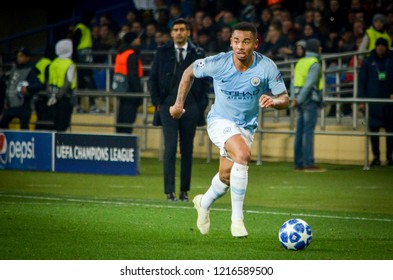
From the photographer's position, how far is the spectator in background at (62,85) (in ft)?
72.2

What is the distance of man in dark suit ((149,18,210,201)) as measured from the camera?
1468 cm

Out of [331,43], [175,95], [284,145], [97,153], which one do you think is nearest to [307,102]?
[284,145]

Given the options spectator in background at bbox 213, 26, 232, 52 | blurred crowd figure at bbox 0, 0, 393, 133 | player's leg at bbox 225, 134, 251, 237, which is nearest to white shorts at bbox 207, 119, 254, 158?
player's leg at bbox 225, 134, 251, 237

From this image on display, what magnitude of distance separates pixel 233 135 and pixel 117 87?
1160 centimetres

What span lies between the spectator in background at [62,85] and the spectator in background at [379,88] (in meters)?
5.39

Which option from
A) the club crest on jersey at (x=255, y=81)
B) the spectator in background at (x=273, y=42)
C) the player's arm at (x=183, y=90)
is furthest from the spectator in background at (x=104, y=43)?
the club crest on jersey at (x=255, y=81)

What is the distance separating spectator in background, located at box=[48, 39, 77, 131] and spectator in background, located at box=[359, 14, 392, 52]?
5.58 meters

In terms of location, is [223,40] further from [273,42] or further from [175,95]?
[175,95]

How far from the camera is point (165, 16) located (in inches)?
1108

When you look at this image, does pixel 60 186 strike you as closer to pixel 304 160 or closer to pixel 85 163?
pixel 85 163

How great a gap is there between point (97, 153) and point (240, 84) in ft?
26.1

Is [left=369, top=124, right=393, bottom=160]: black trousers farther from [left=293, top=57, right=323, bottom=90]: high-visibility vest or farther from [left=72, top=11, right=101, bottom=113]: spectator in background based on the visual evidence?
[left=72, top=11, right=101, bottom=113]: spectator in background

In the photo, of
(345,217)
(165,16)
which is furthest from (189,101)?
(165,16)

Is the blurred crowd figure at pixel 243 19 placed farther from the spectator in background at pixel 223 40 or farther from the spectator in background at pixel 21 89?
the spectator in background at pixel 21 89
